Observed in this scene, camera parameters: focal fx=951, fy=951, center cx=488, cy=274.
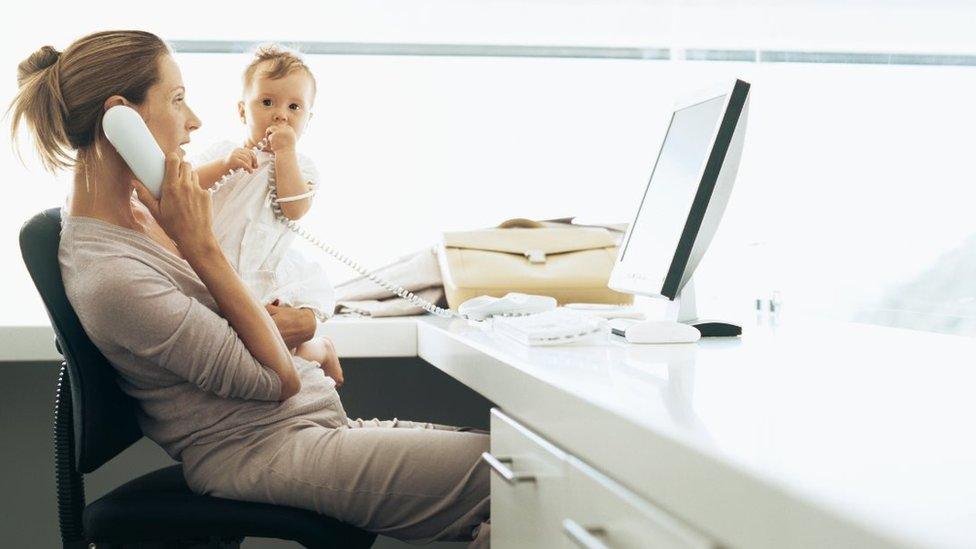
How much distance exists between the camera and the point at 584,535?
75cm

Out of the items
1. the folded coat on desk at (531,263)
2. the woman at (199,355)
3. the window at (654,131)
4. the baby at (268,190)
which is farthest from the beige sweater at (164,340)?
the window at (654,131)

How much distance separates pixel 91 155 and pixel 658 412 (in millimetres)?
1055

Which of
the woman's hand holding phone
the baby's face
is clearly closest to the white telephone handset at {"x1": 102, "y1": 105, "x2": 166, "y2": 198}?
the woman's hand holding phone

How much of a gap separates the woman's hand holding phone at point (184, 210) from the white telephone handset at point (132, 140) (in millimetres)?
29

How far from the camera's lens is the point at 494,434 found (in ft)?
3.91

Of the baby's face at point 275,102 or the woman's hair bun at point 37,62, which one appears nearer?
the woman's hair bun at point 37,62

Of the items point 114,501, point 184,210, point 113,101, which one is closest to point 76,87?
point 113,101

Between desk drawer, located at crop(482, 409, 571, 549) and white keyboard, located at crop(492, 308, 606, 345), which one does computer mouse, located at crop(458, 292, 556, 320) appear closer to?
white keyboard, located at crop(492, 308, 606, 345)

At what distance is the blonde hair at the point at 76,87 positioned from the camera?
1.37m

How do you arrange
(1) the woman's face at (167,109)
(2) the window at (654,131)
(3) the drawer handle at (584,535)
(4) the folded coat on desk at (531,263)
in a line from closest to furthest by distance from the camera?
1. (3) the drawer handle at (584,535)
2. (1) the woman's face at (167,109)
3. (4) the folded coat on desk at (531,263)
4. (2) the window at (654,131)

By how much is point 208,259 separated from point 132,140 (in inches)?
7.8

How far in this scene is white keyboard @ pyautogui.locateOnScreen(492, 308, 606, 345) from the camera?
1252 millimetres

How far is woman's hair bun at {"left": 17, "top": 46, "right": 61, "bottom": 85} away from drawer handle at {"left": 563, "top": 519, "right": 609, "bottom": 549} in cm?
104

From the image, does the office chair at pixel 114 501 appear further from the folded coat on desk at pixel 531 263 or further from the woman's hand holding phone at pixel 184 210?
the folded coat on desk at pixel 531 263
